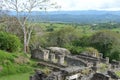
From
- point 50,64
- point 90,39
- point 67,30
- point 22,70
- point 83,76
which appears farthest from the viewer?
point 67,30

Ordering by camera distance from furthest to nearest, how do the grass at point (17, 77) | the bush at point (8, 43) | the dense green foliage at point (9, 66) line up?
the bush at point (8, 43), the dense green foliage at point (9, 66), the grass at point (17, 77)

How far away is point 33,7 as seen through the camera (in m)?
40.7

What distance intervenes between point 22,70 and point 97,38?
34.0 metres

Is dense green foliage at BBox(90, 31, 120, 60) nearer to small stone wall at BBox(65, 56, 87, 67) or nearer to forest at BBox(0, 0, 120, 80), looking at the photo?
forest at BBox(0, 0, 120, 80)

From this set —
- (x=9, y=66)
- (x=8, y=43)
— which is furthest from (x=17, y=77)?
(x=8, y=43)

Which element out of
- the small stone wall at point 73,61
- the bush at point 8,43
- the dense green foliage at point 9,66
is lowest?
the small stone wall at point 73,61

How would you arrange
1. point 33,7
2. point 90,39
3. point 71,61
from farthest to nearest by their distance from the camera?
point 90,39
point 33,7
point 71,61

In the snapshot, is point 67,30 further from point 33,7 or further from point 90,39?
point 33,7

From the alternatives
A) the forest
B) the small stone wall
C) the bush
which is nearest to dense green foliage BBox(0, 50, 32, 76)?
the forest

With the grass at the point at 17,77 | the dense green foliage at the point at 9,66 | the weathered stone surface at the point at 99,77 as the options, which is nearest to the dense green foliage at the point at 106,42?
the dense green foliage at the point at 9,66

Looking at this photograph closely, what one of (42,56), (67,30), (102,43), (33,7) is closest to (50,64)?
(42,56)

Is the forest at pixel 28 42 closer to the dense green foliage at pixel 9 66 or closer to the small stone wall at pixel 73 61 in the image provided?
the dense green foliage at pixel 9 66

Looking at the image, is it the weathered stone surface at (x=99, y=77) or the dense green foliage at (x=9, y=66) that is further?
the dense green foliage at (x=9, y=66)

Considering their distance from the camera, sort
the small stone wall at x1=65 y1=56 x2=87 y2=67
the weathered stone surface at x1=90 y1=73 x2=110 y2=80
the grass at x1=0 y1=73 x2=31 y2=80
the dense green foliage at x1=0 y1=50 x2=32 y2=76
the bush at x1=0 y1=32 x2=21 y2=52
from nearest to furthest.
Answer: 1. the weathered stone surface at x1=90 y1=73 x2=110 y2=80
2. the grass at x1=0 y1=73 x2=31 y2=80
3. the dense green foliage at x1=0 y1=50 x2=32 y2=76
4. the small stone wall at x1=65 y1=56 x2=87 y2=67
5. the bush at x1=0 y1=32 x2=21 y2=52
